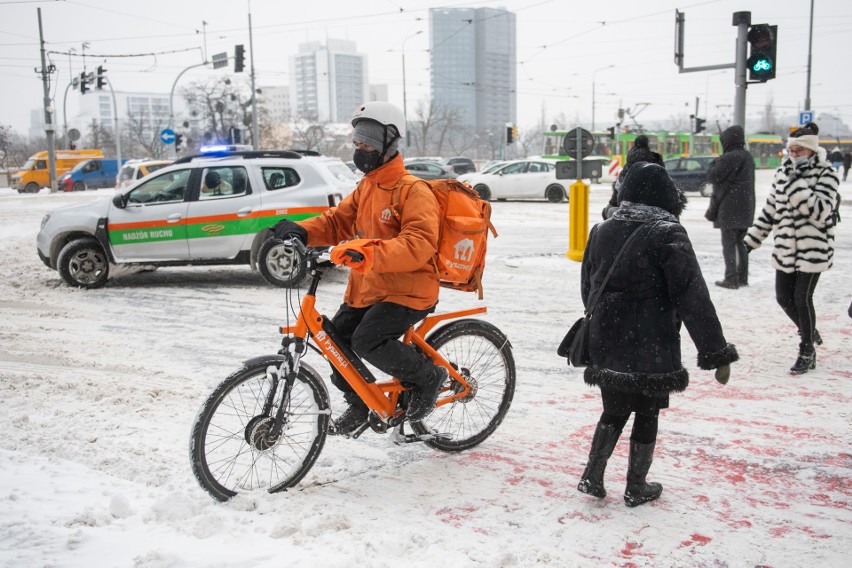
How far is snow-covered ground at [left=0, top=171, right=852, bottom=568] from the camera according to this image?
3365 mm

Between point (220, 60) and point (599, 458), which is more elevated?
point (220, 60)

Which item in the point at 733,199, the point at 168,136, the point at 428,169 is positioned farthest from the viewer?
the point at 168,136

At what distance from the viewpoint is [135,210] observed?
33.6 feet

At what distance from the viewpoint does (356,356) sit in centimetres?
399

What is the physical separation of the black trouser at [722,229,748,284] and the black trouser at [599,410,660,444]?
636cm

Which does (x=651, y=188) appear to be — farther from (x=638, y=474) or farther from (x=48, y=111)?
(x=48, y=111)

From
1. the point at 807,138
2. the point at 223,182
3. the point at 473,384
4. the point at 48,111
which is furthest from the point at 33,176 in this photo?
the point at 473,384

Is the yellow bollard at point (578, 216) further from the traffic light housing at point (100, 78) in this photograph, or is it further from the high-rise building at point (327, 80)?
the high-rise building at point (327, 80)

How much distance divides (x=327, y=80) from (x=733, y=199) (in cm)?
10772

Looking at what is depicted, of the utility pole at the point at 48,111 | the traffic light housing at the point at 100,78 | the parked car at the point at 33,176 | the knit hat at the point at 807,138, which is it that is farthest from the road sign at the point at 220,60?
the knit hat at the point at 807,138

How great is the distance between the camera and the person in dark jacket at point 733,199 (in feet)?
30.5

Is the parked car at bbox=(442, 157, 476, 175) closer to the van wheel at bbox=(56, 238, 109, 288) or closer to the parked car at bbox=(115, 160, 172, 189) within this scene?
the parked car at bbox=(115, 160, 172, 189)

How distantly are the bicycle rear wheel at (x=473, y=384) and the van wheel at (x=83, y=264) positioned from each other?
7.37m

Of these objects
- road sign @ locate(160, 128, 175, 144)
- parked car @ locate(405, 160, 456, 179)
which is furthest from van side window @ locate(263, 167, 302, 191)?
road sign @ locate(160, 128, 175, 144)
